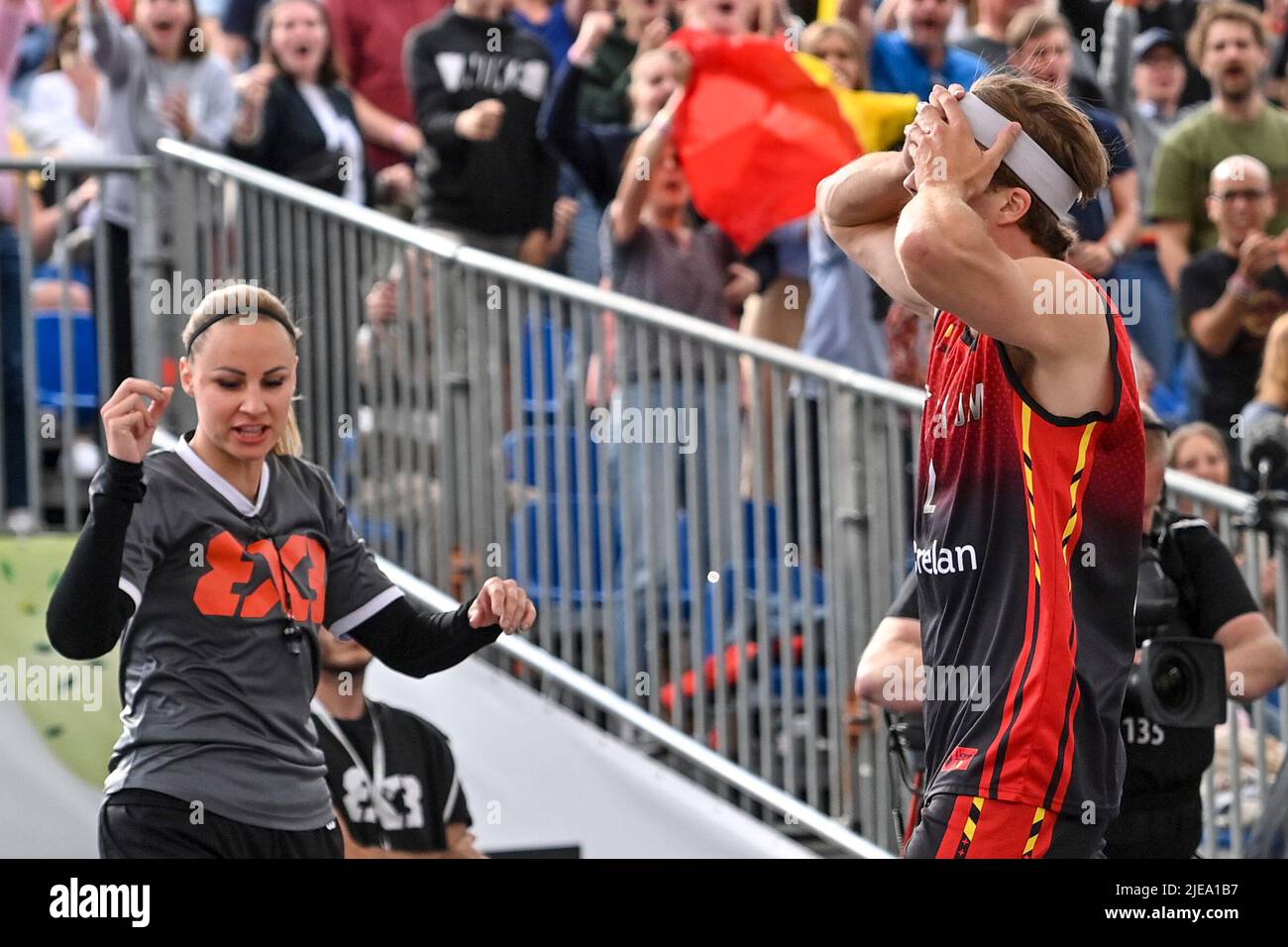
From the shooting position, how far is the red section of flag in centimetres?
781

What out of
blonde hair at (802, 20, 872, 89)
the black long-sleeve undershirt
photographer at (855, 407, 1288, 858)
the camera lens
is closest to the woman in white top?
blonde hair at (802, 20, 872, 89)

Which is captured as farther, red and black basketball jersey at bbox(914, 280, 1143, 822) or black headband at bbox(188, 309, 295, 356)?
black headband at bbox(188, 309, 295, 356)

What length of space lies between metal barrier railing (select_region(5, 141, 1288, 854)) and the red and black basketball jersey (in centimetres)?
280

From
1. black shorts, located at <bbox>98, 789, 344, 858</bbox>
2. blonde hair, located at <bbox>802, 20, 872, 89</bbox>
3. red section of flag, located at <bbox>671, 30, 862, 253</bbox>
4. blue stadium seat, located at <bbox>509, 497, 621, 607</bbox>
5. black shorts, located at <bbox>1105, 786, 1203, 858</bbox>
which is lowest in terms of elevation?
black shorts, located at <bbox>1105, 786, 1203, 858</bbox>

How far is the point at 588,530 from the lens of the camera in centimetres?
659

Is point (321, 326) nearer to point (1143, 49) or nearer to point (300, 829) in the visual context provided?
point (300, 829)

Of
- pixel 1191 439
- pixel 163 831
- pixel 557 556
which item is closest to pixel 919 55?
pixel 1191 439

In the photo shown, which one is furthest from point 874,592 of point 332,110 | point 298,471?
point 332,110

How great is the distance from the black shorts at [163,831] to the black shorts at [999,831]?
1343mm

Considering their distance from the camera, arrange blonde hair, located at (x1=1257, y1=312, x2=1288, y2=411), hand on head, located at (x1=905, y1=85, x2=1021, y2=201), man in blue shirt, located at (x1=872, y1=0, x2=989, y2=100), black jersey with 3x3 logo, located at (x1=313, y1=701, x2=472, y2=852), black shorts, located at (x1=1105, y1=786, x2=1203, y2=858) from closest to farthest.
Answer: hand on head, located at (x1=905, y1=85, x2=1021, y2=201), black shorts, located at (x1=1105, y1=786, x2=1203, y2=858), black jersey with 3x3 logo, located at (x1=313, y1=701, x2=472, y2=852), blonde hair, located at (x1=1257, y1=312, x2=1288, y2=411), man in blue shirt, located at (x1=872, y1=0, x2=989, y2=100)

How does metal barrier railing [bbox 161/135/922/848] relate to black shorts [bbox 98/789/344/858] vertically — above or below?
above

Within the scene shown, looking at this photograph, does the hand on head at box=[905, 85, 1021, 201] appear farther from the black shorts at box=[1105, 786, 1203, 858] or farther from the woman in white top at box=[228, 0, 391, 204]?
the woman in white top at box=[228, 0, 391, 204]

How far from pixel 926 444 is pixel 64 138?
588 centimetres

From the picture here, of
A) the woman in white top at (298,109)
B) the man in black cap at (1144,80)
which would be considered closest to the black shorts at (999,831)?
the woman in white top at (298,109)
